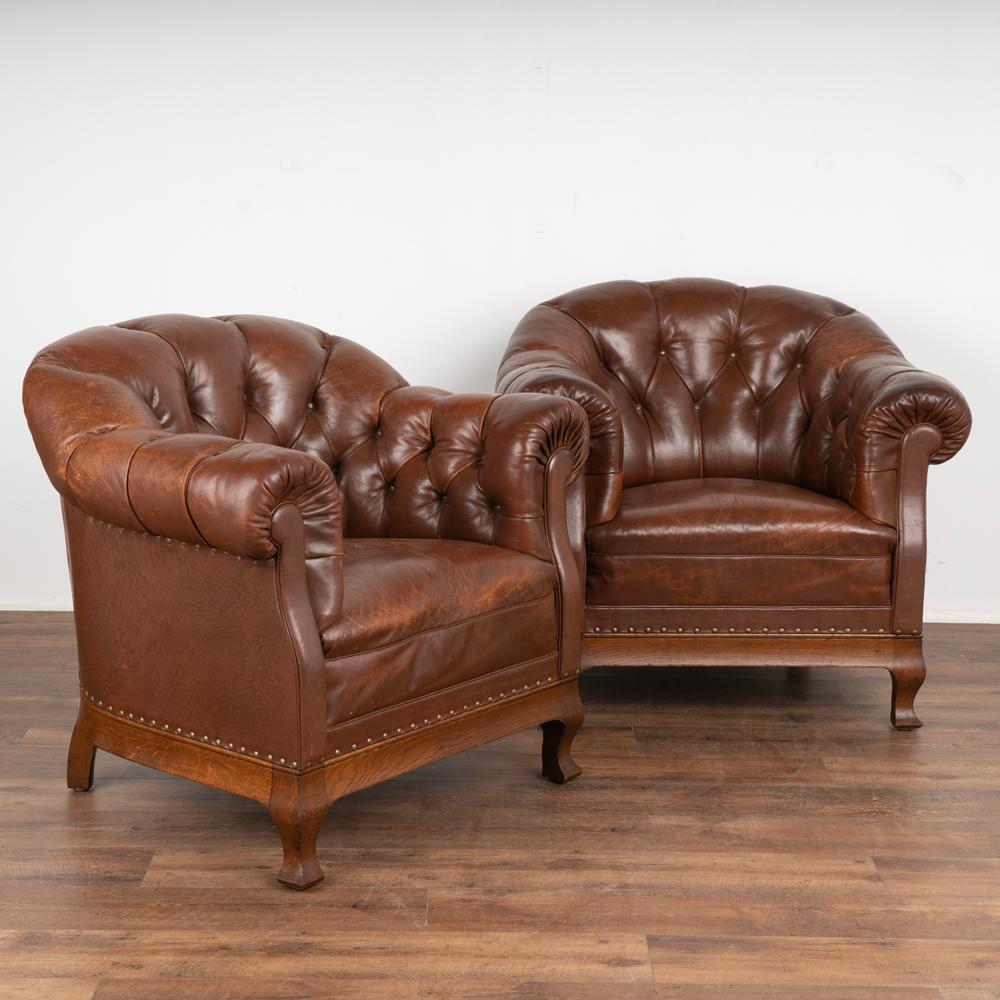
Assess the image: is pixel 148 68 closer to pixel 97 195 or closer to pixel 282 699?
pixel 97 195

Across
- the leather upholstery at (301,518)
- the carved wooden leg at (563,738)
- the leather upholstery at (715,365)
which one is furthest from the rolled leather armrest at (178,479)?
the leather upholstery at (715,365)

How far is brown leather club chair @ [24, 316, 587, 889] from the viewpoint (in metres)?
2.32

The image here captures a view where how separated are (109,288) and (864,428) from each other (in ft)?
8.03

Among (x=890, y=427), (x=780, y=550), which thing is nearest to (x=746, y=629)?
(x=780, y=550)

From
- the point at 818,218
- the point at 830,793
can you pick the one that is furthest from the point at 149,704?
the point at 818,218

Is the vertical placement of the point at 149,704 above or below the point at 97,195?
below

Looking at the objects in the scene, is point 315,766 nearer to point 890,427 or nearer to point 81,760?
point 81,760

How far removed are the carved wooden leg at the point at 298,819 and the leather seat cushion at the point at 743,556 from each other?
108cm

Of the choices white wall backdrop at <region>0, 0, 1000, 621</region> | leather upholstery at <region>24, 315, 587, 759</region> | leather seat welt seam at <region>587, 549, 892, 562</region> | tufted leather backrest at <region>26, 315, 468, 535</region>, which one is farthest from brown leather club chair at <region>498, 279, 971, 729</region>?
white wall backdrop at <region>0, 0, 1000, 621</region>

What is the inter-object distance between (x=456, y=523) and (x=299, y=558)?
0.68 meters

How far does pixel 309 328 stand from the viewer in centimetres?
320

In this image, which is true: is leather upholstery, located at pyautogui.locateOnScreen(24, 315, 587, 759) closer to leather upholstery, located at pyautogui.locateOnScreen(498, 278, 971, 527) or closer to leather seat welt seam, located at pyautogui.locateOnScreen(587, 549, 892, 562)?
leather seat welt seam, located at pyautogui.locateOnScreen(587, 549, 892, 562)

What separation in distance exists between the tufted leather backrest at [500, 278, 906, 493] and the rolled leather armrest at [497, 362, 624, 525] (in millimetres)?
411

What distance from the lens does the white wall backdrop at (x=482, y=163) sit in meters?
4.07
